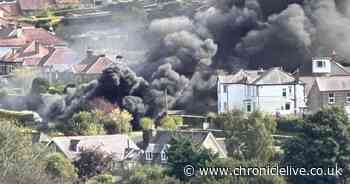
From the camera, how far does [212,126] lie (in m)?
52.6

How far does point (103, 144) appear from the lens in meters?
49.6

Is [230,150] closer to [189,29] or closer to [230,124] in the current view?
[230,124]

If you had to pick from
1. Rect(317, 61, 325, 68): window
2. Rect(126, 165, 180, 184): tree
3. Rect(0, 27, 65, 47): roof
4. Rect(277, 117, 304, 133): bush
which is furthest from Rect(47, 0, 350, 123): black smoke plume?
Rect(0, 27, 65, 47): roof

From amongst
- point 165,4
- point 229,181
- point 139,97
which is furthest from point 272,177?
point 165,4

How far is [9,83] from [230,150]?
2296 centimetres

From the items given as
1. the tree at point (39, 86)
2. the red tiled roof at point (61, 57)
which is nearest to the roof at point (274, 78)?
the tree at point (39, 86)

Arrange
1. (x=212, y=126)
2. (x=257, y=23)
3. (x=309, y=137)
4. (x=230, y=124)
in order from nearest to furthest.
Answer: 1. (x=309, y=137)
2. (x=230, y=124)
3. (x=212, y=126)
4. (x=257, y=23)

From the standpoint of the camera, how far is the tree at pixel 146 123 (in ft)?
176

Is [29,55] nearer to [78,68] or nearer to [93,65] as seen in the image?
[78,68]

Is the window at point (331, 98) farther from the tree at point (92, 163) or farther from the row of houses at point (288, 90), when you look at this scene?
the tree at point (92, 163)

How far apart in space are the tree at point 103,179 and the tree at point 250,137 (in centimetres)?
350

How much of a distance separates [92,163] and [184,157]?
3.55m

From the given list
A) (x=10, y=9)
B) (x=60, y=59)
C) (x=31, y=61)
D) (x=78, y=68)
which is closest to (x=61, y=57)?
(x=60, y=59)

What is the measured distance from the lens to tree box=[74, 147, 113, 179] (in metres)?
47.2
